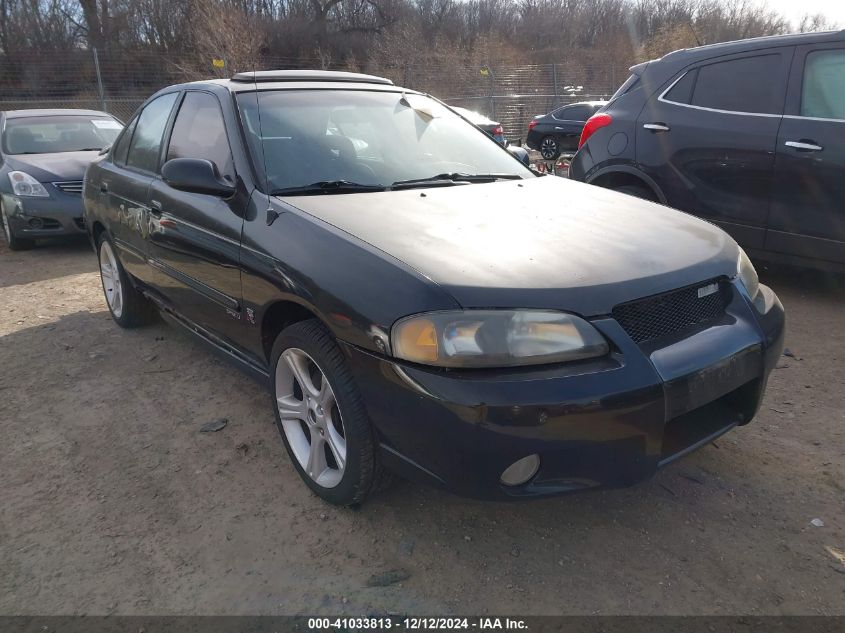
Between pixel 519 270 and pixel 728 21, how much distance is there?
4451 cm

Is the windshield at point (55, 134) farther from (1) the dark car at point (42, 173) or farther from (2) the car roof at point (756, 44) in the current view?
(2) the car roof at point (756, 44)

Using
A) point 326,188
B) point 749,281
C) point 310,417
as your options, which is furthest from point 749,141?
point 310,417

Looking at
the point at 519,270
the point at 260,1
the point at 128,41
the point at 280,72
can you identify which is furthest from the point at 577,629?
the point at 260,1

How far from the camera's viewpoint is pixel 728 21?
38.8 m

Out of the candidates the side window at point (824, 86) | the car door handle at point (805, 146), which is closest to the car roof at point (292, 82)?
the car door handle at point (805, 146)

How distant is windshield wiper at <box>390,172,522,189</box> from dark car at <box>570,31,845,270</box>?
215 centimetres

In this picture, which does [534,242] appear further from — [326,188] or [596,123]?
[596,123]

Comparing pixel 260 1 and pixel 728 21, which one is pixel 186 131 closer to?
pixel 260 1

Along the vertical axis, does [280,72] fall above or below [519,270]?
above

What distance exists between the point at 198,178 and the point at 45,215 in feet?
17.2

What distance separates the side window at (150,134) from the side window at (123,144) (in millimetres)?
67

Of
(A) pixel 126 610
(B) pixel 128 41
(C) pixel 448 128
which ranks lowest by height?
(A) pixel 126 610

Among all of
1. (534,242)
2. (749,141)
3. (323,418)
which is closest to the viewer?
(534,242)

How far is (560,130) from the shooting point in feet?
50.1
